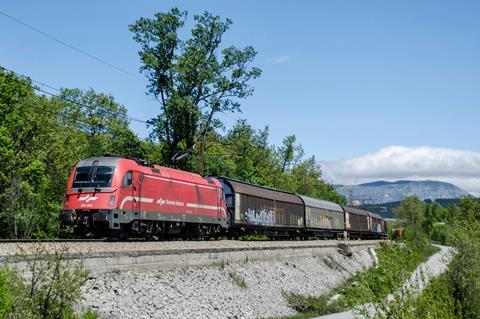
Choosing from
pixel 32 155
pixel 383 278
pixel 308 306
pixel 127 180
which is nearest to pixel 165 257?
pixel 127 180

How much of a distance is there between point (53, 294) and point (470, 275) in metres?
22.1

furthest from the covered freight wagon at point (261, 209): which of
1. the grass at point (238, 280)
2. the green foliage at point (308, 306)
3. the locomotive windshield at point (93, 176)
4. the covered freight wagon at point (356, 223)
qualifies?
the covered freight wagon at point (356, 223)

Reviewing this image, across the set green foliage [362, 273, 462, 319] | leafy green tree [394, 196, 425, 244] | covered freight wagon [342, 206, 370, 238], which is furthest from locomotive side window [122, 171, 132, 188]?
leafy green tree [394, 196, 425, 244]

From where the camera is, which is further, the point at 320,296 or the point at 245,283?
the point at 320,296

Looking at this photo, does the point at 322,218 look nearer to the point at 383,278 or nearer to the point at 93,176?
the point at 93,176

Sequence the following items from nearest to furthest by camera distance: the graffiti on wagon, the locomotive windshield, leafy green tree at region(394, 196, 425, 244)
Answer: the locomotive windshield < the graffiti on wagon < leafy green tree at region(394, 196, 425, 244)

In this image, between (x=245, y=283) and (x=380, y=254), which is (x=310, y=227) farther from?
(x=380, y=254)

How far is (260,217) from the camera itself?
3888 centimetres

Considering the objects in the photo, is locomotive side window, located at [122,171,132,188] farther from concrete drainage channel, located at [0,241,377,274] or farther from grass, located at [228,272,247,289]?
grass, located at [228,272,247,289]

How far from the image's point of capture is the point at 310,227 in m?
49.9

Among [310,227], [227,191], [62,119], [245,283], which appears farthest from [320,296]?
[62,119]

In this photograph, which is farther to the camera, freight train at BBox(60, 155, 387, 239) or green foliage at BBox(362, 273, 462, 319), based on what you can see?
freight train at BBox(60, 155, 387, 239)

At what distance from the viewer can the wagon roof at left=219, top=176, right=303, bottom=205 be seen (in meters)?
36.2

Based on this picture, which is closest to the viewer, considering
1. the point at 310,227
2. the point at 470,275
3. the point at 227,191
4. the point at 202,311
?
the point at 202,311
